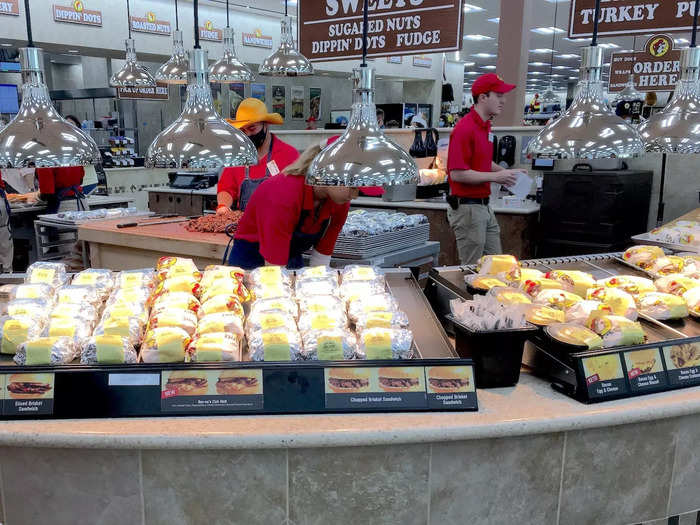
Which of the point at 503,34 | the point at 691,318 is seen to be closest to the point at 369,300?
the point at 691,318

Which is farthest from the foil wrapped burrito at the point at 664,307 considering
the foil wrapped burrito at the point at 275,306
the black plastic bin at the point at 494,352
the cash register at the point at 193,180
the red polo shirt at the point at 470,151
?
the cash register at the point at 193,180

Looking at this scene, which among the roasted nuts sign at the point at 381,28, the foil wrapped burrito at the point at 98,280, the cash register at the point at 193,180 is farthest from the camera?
the cash register at the point at 193,180

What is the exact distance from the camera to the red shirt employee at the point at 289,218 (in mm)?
2812

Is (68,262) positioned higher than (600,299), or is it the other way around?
(600,299)

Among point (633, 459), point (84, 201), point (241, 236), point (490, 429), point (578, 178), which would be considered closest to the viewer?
point (490, 429)

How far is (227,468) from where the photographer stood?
159 centimetres

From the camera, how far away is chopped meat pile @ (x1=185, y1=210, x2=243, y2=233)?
4195 mm

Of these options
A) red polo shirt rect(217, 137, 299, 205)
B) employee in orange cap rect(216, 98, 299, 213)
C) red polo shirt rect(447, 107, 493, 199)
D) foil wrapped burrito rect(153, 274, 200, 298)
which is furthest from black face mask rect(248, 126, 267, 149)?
foil wrapped burrito rect(153, 274, 200, 298)

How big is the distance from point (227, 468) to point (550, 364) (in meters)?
0.97

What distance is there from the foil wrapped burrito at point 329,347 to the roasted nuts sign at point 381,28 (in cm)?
283

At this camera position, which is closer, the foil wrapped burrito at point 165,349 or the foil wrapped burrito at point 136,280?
the foil wrapped burrito at point 165,349

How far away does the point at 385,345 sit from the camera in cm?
168

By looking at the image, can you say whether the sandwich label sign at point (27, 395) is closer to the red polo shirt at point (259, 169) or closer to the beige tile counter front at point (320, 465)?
the beige tile counter front at point (320, 465)

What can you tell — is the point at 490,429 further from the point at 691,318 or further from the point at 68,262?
the point at 68,262
